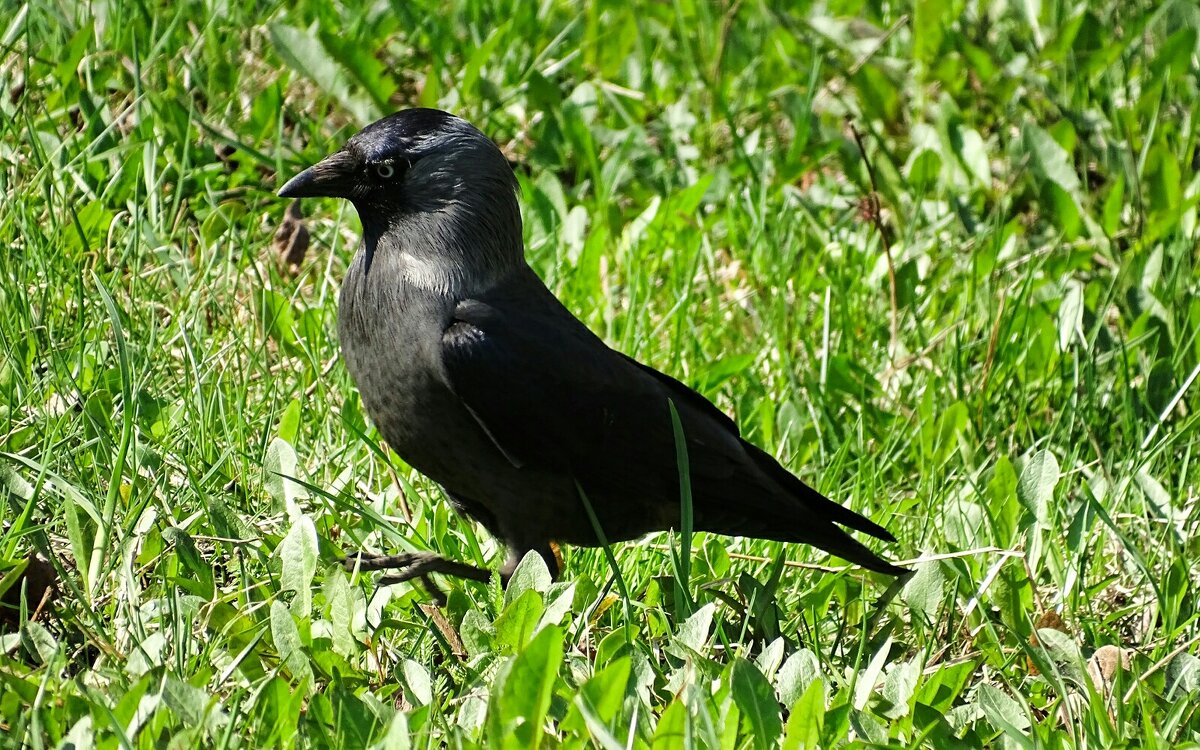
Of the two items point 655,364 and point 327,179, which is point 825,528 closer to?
point 655,364

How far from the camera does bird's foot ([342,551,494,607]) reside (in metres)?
3.31

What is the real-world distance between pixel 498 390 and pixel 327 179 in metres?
0.70

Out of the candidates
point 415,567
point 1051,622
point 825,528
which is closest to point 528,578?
point 415,567

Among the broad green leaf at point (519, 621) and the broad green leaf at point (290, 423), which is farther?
the broad green leaf at point (290, 423)

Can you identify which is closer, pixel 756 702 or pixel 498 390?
pixel 756 702

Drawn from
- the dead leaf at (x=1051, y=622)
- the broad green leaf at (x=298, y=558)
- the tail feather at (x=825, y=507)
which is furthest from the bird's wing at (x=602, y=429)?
the broad green leaf at (x=298, y=558)

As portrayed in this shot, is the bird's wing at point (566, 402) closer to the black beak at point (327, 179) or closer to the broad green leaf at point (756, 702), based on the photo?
the black beak at point (327, 179)

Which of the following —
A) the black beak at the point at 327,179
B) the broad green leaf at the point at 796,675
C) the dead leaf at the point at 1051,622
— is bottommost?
the dead leaf at the point at 1051,622

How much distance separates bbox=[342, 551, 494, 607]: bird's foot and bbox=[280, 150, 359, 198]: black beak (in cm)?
89

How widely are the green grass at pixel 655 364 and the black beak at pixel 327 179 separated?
1.76ft

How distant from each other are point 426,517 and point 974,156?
2960 millimetres

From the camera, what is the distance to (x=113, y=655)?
2.82 metres

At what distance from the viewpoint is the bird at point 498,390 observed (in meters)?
3.51

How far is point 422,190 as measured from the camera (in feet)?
12.3
